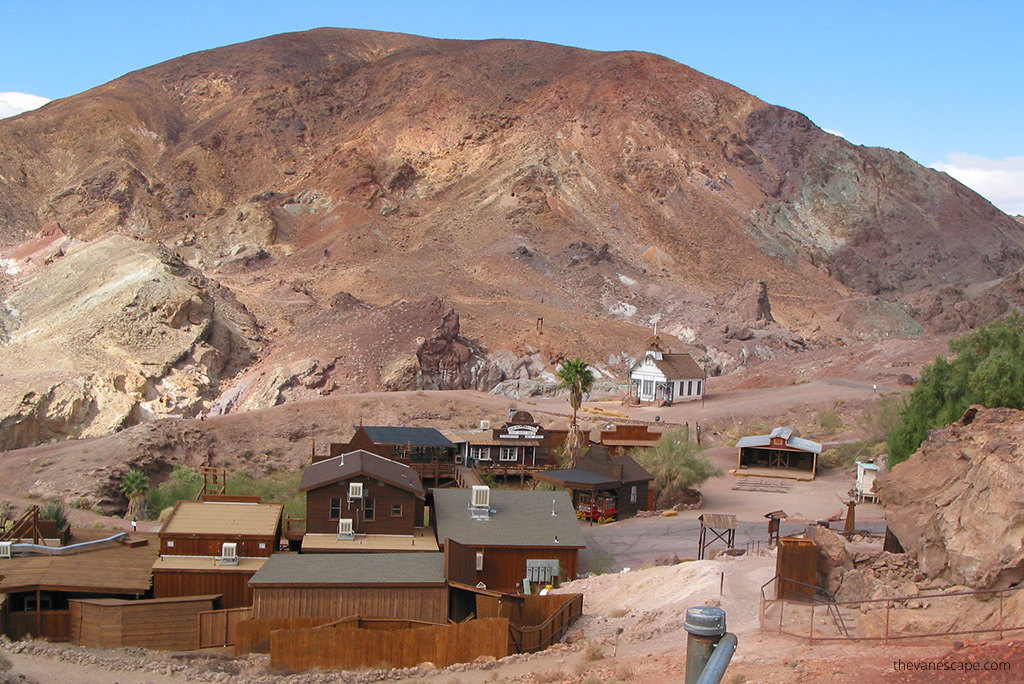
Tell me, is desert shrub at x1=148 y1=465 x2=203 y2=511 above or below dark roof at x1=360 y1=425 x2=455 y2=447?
below

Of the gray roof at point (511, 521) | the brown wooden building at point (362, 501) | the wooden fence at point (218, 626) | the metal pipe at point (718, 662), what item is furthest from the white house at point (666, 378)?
the metal pipe at point (718, 662)

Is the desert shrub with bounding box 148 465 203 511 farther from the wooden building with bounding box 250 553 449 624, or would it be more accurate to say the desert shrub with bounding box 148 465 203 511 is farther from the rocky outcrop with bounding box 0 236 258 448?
the wooden building with bounding box 250 553 449 624

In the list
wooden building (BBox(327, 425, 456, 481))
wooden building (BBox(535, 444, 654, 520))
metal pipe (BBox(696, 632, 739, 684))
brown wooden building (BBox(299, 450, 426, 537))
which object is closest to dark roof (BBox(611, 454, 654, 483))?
wooden building (BBox(535, 444, 654, 520))

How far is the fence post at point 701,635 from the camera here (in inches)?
228

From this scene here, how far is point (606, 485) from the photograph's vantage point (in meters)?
33.7

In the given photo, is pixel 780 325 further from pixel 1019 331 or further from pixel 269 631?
pixel 269 631

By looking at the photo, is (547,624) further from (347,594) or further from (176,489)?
(176,489)

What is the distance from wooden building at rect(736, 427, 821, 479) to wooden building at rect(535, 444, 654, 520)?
6.48m

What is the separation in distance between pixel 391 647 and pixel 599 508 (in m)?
16.0

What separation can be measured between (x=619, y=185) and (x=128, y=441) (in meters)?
73.5

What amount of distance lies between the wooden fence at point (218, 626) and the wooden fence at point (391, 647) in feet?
10.6

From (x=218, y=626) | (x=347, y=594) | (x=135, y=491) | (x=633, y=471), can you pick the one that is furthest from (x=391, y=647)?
(x=135, y=491)

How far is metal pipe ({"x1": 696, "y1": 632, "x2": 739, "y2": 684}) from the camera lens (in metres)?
5.21

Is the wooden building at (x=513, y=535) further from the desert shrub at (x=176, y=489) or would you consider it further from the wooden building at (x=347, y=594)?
the desert shrub at (x=176, y=489)
